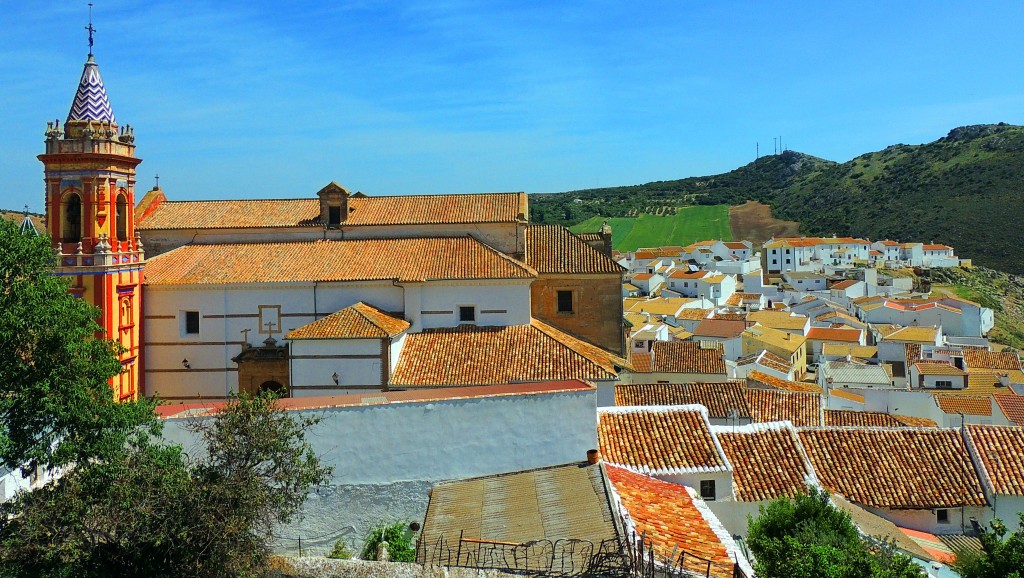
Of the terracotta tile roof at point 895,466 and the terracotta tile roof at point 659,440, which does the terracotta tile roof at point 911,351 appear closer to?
the terracotta tile roof at point 895,466

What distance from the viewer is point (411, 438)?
12.8m

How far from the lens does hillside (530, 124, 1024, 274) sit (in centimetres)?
10056

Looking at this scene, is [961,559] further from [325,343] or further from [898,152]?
[898,152]

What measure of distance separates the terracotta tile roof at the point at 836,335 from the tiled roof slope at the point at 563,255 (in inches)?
1387

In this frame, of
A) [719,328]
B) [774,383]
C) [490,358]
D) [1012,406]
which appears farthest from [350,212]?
[719,328]

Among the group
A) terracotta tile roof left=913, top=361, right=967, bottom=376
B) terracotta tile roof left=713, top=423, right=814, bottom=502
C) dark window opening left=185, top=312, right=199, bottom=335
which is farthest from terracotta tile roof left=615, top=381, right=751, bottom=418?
terracotta tile roof left=913, top=361, right=967, bottom=376

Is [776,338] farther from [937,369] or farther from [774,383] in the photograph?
[774,383]

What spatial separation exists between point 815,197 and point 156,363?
138773mm

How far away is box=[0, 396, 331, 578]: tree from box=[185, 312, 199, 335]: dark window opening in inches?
495

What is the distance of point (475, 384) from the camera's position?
19.1 meters

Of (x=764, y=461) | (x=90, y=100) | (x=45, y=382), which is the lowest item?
(x=764, y=461)

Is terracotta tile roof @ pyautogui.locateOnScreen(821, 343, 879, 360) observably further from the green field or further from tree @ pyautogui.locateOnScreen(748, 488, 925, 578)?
the green field

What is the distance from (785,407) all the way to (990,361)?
27030 mm

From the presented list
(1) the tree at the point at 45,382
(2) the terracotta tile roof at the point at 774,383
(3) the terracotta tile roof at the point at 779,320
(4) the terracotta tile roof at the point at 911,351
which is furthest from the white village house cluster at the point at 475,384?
(3) the terracotta tile roof at the point at 779,320
